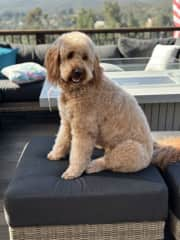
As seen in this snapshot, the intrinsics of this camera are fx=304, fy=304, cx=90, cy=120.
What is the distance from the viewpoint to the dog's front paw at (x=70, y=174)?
5.22 feet

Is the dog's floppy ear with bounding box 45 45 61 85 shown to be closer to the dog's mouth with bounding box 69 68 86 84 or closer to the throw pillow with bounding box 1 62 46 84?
the dog's mouth with bounding box 69 68 86 84

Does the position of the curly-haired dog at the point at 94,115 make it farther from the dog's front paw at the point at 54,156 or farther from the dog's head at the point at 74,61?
the dog's front paw at the point at 54,156

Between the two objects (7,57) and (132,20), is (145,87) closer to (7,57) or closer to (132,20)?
(7,57)

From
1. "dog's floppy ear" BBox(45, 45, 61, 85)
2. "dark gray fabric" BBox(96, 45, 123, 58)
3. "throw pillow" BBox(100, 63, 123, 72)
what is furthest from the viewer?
"dark gray fabric" BBox(96, 45, 123, 58)

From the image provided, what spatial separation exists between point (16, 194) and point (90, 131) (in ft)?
1.63

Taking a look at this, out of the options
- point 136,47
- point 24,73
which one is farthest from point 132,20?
point 24,73

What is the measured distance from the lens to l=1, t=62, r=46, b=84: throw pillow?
3.66m

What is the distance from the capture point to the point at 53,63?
1.60m

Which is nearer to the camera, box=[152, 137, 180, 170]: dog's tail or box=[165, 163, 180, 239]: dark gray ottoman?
A: box=[165, 163, 180, 239]: dark gray ottoman

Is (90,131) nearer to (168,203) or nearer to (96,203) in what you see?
(96,203)

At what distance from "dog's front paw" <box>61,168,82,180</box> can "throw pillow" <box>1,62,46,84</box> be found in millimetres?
2278

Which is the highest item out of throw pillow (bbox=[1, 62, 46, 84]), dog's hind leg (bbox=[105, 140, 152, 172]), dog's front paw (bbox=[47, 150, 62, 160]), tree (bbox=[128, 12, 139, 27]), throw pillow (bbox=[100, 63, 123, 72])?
tree (bbox=[128, 12, 139, 27])

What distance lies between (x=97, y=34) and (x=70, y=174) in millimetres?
3805

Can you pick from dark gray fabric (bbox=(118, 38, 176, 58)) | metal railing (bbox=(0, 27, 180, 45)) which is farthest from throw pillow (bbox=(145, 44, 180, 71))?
metal railing (bbox=(0, 27, 180, 45))
